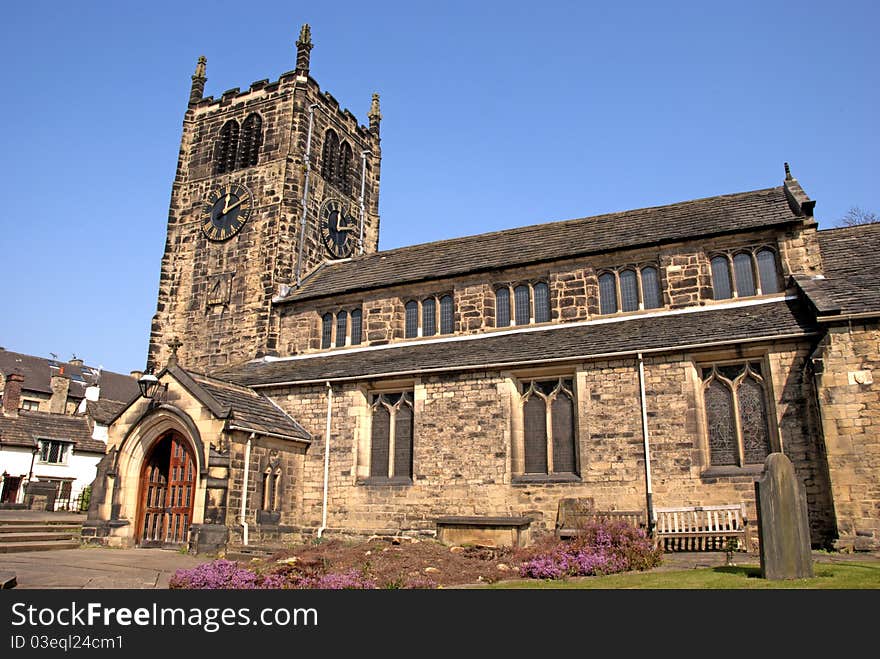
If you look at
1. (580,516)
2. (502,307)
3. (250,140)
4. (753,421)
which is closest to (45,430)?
(250,140)

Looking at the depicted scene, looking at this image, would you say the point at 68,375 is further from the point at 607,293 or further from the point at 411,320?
the point at 607,293

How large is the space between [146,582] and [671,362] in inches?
511

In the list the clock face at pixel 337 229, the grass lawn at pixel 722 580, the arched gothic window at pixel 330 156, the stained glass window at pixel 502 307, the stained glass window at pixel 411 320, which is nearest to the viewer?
the grass lawn at pixel 722 580

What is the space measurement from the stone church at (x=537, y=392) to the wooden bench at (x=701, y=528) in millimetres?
488

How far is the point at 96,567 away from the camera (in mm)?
14484

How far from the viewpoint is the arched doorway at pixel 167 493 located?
1950 cm

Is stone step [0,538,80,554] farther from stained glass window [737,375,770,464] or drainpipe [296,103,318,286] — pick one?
stained glass window [737,375,770,464]

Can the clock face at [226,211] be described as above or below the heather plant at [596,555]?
above

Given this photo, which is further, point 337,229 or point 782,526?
point 337,229

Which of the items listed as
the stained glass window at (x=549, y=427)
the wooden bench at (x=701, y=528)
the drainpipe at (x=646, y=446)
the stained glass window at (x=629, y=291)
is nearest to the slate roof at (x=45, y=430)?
the stained glass window at (x=549, y=427)

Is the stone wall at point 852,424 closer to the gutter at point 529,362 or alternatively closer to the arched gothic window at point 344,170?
the gutter at point 529,362

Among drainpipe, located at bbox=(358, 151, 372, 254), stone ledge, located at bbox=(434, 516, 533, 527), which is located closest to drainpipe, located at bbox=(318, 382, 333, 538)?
stone ledge, located at bbox=(434, 516, 533, 527)

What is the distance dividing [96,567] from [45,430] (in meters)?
33.2
